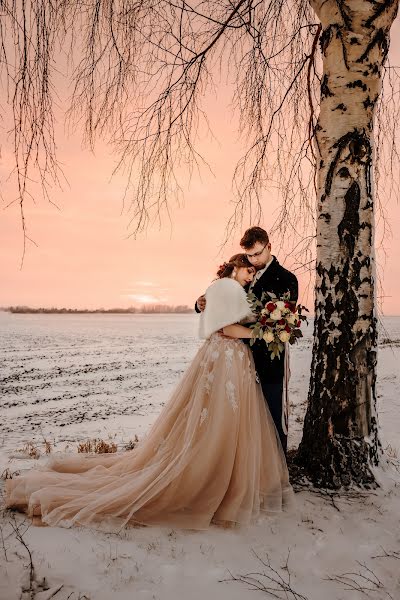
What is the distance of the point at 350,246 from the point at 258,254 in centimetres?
80

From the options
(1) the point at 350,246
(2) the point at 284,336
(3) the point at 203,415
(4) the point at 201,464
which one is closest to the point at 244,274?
(2) the point at 284,336

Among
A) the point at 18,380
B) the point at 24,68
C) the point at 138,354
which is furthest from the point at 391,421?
the point at 138,354

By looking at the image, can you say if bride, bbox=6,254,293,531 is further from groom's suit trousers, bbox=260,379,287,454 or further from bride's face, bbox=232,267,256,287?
groom's suit trousers, bbox=260,379,287,454

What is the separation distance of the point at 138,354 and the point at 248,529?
13897 mm

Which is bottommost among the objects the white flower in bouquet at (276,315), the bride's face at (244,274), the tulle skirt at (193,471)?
the tulle skirt at (193,471)

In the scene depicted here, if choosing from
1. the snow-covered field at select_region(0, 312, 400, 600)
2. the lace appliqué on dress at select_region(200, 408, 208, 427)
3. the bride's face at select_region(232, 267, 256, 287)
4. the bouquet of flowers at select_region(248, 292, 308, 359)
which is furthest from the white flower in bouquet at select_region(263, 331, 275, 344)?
the snow-covered field at select_region(0, 312, 400, 600)

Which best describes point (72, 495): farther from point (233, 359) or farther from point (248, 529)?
point (233, 359)

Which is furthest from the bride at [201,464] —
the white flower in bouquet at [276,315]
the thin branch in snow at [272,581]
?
the thin branch in snow at [272,581]

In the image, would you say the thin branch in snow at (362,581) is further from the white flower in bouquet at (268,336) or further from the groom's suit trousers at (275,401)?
→ the white flower in bouquet at (268,336)

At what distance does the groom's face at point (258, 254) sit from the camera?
398 centimetres

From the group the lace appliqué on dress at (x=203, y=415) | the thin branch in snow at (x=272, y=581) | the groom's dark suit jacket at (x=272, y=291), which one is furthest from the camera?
the groom's dark suit jacket at (x=272, y=291)

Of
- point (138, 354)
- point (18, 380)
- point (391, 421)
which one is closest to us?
point (391, 421)

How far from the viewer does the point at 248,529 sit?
10.3 ft

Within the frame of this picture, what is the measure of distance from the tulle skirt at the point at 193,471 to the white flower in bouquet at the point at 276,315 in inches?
18.5
